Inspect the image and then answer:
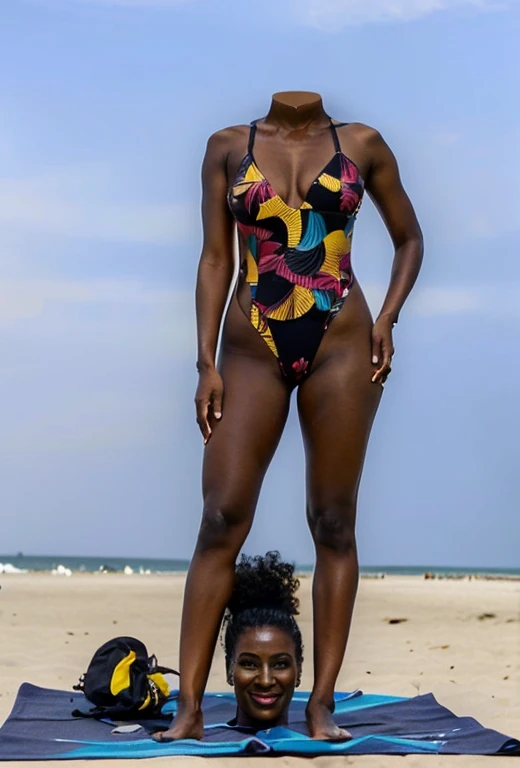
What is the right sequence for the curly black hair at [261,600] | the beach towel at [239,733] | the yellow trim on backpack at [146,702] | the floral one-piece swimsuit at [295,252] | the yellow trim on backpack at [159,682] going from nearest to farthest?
the beach towel at [239,733] < the floral one-piece swimsuit at [295,252] < the curly black hair at [261,600] < the yellow trim on backpack at [146,702] < the yellow trim on backpack at [159,682]

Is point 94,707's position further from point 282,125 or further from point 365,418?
point 282,125

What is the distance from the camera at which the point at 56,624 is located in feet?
34.5

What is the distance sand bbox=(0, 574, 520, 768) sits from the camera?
6.36m

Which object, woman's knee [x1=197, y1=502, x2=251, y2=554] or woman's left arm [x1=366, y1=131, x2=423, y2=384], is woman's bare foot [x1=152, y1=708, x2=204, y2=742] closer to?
woman's knee [x1=197, y1=502, x2=251, y2=554]

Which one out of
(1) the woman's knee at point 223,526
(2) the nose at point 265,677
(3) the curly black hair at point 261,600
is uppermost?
(1) the woman's knee at point 223,526

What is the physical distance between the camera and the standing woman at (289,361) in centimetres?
474

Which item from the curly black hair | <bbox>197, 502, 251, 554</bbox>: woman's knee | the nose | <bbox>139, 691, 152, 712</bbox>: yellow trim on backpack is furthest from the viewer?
<bbox>139, 691, 152, 712</bbox>: yellow trim on backpack

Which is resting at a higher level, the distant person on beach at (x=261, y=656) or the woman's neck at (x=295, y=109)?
the woman's neck at (x=295, y=109)

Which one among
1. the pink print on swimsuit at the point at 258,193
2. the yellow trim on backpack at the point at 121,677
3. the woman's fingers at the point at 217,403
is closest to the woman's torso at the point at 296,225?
the pink print on swimsuit at the point at 258,193

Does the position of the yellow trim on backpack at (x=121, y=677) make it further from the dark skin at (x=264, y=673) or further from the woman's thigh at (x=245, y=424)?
the woman's thigh at (x=245, y=424)

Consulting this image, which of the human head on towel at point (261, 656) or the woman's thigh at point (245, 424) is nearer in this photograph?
the woman's thigh at point (245, 424)

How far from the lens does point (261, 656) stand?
16.2 ft

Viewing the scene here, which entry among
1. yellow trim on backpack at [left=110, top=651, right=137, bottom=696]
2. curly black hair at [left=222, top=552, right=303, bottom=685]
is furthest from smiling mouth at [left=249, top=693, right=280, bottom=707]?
yellow trim on backpack at [left=110, top=651, right=137, bottom=696]

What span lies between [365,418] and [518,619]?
291 inches
